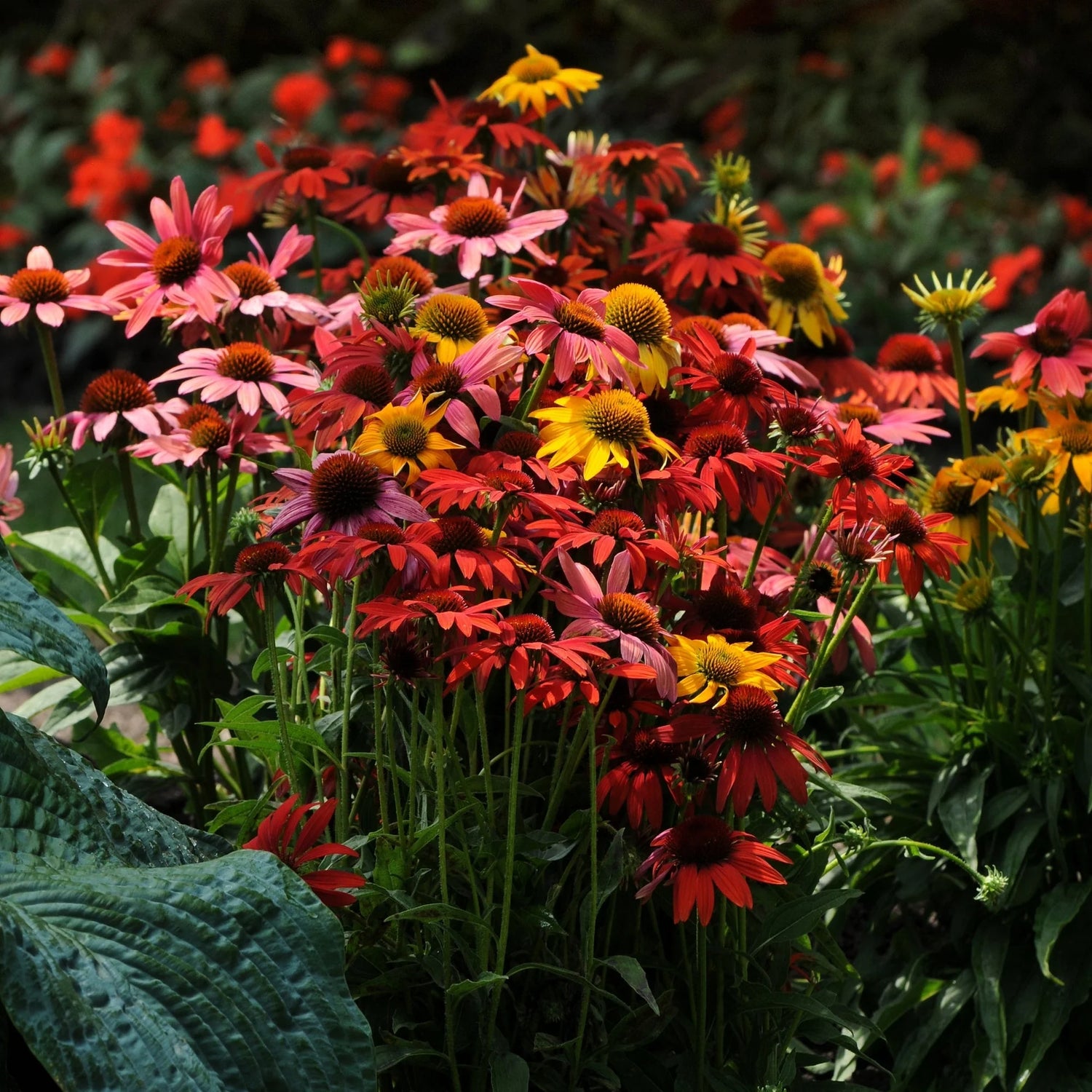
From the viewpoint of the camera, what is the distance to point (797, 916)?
4.83 ft

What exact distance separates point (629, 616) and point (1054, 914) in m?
0.90

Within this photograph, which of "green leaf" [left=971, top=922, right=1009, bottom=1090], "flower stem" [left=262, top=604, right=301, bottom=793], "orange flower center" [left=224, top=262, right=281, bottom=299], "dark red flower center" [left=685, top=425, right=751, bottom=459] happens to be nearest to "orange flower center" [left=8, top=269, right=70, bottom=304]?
"orange flower center" [left=224, top=262, right=281, bottom=299]

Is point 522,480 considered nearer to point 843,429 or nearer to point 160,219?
point 843,429

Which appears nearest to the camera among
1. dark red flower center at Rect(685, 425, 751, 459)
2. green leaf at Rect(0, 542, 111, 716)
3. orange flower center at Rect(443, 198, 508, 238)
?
green leaf at Rect(0, 542, 111, 716)

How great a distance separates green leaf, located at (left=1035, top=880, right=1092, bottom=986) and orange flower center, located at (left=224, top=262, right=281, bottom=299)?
133 cm

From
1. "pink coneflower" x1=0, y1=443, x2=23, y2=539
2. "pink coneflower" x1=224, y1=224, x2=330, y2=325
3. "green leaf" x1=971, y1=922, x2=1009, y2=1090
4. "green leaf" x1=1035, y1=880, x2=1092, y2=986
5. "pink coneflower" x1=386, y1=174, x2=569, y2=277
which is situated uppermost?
"pink coneflower" x1=386, y1=174, x2=569, y2=277

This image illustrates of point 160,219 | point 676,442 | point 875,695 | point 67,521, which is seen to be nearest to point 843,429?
point 676,442

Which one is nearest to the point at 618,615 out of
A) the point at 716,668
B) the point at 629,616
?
the point at 629,616

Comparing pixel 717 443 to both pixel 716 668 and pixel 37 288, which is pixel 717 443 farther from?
pixel 37 288

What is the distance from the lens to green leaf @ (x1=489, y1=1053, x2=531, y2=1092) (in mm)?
1290

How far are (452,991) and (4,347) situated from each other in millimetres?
5649

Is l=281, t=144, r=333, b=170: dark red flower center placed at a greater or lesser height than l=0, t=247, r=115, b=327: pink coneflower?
greater

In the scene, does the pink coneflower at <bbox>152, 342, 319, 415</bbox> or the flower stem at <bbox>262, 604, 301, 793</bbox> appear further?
the pink coneflower at <bbox>152, 342, 319, 415</bbox>

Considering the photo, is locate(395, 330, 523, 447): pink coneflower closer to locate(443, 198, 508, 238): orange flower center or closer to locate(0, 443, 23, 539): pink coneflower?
locate(443, 198, 508, 238): orange flower center
